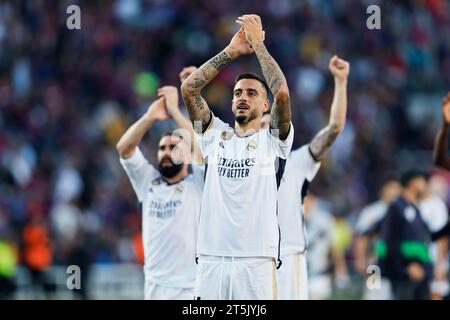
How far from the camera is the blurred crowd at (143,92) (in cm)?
2023

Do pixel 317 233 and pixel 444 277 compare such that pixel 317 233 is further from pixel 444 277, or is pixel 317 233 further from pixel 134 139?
pixel 134 139

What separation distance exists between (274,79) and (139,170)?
2.82 metres

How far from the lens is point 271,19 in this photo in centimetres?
2483

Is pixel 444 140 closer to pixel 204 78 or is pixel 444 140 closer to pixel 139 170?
pixel 204 78

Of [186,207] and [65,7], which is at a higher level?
[65,7]

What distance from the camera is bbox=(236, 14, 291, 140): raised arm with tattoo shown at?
8047 millimetres

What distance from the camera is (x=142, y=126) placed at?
10266 mm

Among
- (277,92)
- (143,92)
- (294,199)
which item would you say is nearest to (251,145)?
(277,92)

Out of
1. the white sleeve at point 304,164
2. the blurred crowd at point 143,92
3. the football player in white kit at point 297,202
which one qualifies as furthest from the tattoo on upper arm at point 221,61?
the blurred crowd at point 143,92

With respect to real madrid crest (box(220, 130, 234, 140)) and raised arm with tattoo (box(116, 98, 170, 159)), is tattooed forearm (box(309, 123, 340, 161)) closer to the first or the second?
raised arm with tattoo (box(116, 98, 170, 159))

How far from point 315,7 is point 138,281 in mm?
9718

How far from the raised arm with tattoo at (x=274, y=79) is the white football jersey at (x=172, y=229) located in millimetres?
2152

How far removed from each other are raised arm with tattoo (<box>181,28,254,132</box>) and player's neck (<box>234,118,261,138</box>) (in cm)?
26
